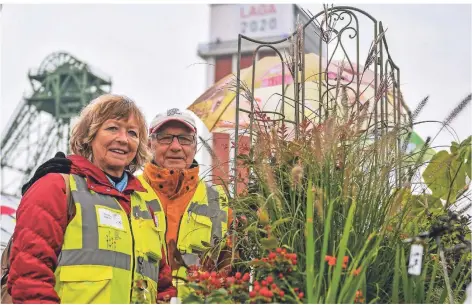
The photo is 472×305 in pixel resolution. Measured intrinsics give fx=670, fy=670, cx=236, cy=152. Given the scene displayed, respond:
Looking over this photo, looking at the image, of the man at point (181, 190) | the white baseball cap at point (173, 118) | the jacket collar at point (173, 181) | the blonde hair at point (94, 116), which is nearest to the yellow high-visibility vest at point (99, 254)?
the blonde hair at point (94, 116)

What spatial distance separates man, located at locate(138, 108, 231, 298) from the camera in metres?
2.86

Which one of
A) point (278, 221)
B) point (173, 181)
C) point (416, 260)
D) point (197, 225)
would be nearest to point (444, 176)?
point (197, 225)

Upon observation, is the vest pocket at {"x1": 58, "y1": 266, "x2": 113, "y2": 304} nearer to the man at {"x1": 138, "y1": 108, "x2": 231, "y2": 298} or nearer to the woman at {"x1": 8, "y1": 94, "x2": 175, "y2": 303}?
the woman at {"x1": 8, "y1": 94, "x2": 175, "y2": 303}

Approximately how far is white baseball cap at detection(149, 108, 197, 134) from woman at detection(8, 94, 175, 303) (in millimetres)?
687

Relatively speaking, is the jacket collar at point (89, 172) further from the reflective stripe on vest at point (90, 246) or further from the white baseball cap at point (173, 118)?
the white baseball cap at point (173, 118)

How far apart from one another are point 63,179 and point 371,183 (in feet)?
3.27

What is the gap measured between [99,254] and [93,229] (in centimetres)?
8

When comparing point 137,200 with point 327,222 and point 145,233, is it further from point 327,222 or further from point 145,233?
point 327,222

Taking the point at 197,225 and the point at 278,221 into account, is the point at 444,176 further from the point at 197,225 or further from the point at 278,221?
the point at 278,221

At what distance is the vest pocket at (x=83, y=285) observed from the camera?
209 cm

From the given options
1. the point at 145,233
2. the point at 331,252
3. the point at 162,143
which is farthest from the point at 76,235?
the point at 162,143

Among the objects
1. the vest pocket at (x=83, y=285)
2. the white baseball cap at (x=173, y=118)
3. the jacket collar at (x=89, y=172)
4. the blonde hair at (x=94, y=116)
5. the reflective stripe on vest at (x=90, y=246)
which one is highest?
the white baseball cap at (x=173, y=118)

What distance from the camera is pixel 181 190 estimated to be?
10.1ft

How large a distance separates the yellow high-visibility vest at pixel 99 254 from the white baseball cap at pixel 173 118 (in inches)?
36.9
